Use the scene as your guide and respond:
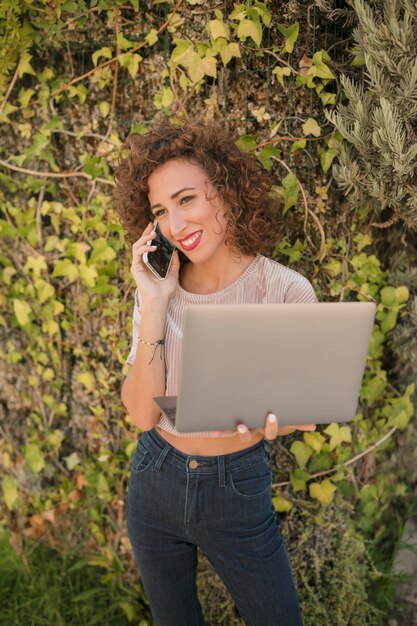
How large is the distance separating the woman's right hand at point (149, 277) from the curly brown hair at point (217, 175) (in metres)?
0.10

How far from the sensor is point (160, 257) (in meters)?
1.97

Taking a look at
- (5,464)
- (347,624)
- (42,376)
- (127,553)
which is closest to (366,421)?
(347,624)

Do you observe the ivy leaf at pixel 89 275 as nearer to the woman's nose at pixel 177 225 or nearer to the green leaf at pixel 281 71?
the woman's nose at pixel 177 225

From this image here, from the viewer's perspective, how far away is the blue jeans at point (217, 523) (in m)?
1.88

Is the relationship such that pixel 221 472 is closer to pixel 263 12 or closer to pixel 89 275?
pixel 89 275

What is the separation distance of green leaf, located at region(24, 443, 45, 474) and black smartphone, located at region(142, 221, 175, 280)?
4.26 ft

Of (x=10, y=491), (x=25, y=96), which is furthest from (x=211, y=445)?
(x=25, y=96)

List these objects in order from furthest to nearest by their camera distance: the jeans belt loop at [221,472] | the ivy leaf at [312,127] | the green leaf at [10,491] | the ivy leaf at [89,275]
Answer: the green leaf at [10,491], the ivy leaf at [89,275], the ivy leaf at [312,127], the jeans belt loop at [221,472]

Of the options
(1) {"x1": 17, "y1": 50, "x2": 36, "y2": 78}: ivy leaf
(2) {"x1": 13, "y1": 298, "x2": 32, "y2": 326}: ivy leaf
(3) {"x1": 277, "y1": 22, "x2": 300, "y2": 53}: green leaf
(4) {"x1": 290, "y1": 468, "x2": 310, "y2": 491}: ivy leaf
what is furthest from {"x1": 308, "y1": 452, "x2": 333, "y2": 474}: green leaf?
(1) {"x1": 17, "y1": 50, "x2": 36, "y2": 78}: ivy leaf

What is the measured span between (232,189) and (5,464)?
1.76 meters

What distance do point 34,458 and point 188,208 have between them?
1.51 m

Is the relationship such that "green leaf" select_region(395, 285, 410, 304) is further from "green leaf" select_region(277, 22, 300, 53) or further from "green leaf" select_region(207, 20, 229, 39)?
"green leaf" select_region(207, 20, 229, 39)

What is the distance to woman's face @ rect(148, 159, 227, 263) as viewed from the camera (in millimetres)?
1892

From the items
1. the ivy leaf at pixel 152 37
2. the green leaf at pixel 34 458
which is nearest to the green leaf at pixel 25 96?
the ivy leaf at pixel 152 37
